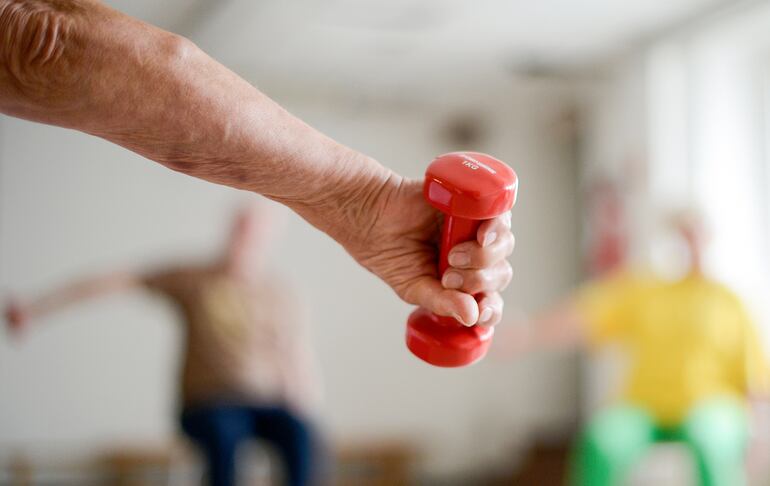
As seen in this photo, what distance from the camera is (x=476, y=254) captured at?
96 centimetres

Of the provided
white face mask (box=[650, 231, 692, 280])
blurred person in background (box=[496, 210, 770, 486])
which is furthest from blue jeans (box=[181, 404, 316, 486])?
white face mask (box=[650, 231, 692, 280])

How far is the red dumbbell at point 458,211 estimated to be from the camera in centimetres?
93

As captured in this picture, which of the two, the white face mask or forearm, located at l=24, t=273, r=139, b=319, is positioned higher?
the white face mask

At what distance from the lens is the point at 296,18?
169 inches

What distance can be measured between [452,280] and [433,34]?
374cm

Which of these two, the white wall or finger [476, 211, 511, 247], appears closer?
finger [476, 211, 511, 247]

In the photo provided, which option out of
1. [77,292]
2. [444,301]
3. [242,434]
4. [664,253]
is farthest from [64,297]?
[664,253]

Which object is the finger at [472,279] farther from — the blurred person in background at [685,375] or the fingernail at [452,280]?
the blurred person in background at [685,375]

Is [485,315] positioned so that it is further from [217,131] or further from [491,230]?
[217,131]

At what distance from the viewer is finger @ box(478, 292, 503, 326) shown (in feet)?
3.23

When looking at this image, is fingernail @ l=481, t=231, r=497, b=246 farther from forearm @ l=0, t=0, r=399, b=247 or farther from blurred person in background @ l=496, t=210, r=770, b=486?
blurred person in background @ l=496, t=210, r=770, b=486

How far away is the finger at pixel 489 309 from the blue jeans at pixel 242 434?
1.98 meters

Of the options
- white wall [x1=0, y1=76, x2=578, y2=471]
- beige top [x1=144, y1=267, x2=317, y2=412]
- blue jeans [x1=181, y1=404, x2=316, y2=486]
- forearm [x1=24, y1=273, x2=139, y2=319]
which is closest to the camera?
forearm [x1=24, y1=273, x2=139, y2=319]

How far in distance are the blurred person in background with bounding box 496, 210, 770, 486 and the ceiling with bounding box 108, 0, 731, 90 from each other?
1.26 meters
